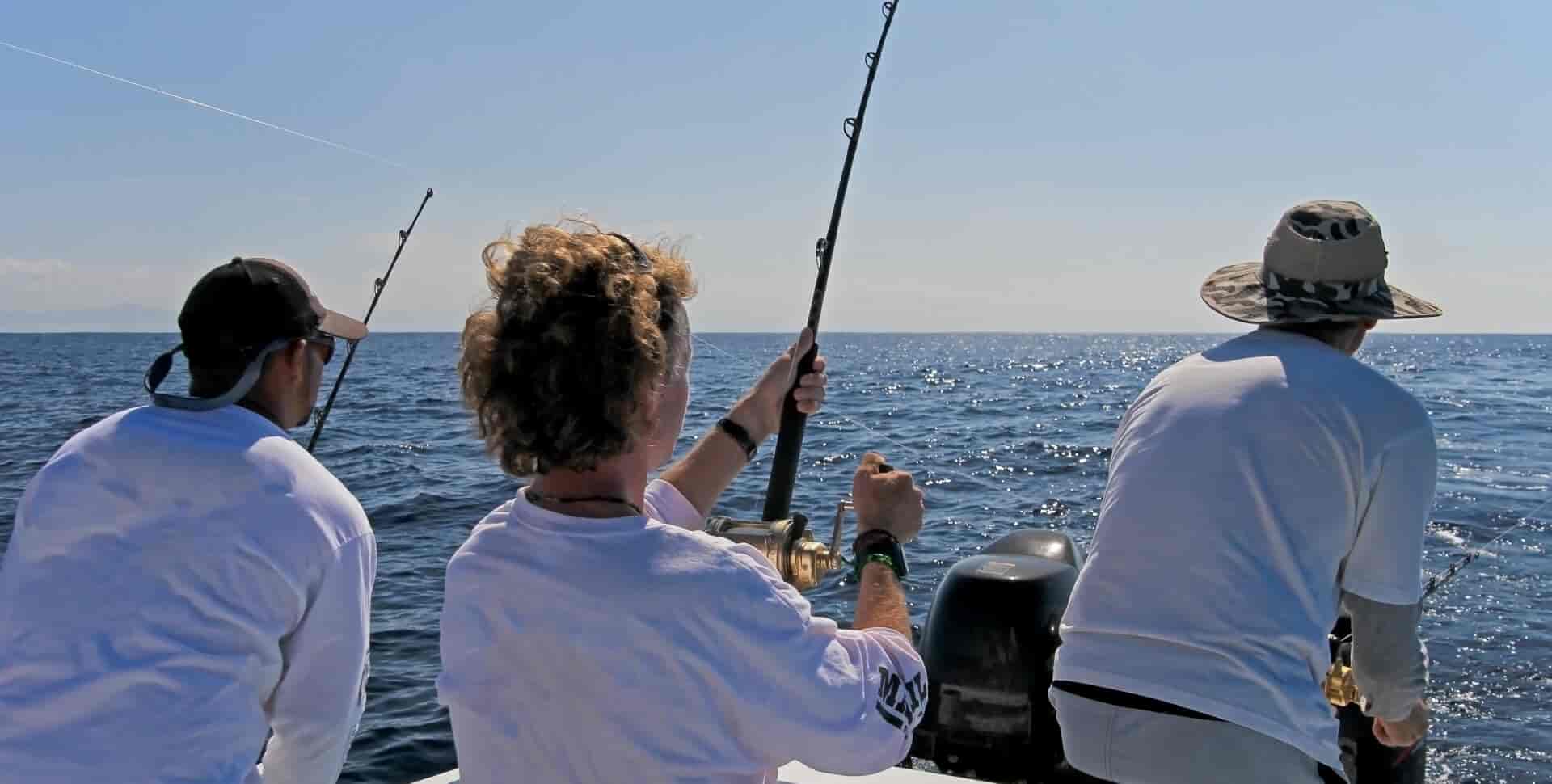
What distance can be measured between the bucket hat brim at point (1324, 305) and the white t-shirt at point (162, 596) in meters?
1.63

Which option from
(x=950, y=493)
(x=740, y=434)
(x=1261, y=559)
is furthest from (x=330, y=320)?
(x=950, y=493)

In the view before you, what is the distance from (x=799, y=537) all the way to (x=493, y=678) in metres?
0.78

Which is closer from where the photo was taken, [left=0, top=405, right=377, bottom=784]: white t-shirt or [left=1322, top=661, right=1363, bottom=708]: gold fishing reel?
[left=0, top=405, right=377, bottom=784]: white t-shirt

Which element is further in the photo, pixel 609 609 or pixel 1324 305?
pixel 1324 305

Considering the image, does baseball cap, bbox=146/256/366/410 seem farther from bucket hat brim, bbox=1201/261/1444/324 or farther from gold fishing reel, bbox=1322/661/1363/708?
gold fishing reel, bbox=1322/661/1363/708

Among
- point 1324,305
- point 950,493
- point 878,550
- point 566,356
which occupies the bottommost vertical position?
point 950,493

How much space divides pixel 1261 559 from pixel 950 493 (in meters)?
8.56

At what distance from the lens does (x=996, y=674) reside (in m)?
3.18

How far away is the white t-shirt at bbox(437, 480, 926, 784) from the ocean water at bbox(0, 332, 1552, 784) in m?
0.47

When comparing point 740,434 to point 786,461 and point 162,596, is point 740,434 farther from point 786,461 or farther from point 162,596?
point 162,596

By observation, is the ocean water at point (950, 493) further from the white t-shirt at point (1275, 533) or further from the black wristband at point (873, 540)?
the white t-shirt at point (1275, 533)

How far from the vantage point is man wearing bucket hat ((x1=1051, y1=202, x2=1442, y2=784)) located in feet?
5.98

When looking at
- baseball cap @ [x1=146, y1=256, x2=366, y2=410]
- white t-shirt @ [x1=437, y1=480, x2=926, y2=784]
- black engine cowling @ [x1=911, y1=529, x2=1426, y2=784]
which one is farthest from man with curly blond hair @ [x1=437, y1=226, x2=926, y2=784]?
black engine cowling @ [x1=911, y1=529, x2=1426, y2=784]

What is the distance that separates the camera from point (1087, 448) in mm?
13211
